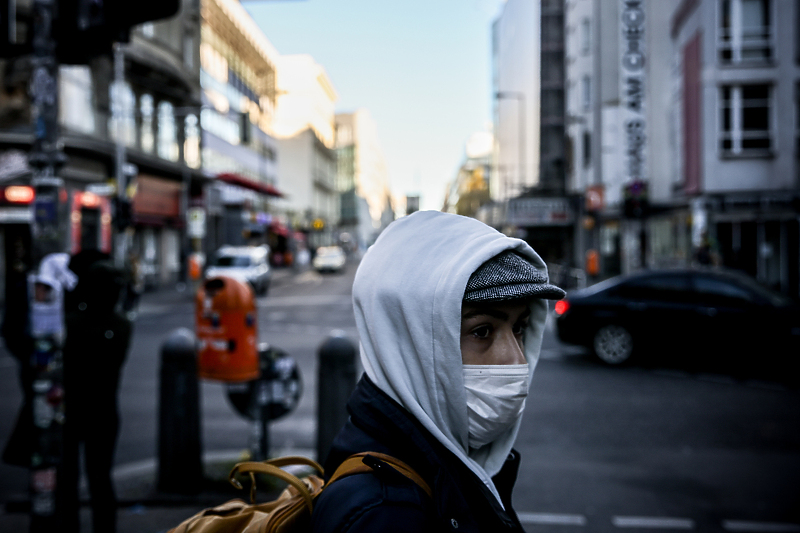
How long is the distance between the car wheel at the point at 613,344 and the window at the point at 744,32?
14.7 meters

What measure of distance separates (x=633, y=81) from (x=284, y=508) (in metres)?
3.13

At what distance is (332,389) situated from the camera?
512 cm

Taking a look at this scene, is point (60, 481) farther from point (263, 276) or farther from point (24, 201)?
point (263, 276)

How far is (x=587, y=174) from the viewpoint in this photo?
9.91 feet

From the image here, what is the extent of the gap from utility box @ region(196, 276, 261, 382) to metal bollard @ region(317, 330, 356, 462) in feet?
1.79

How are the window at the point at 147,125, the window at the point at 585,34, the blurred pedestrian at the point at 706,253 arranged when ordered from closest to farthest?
1. the window at the point at 585,34
2. the blurred pedestrian at the point at 706,253
3. the window at the point at 147,125

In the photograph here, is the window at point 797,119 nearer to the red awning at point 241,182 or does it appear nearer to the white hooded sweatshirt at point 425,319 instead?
the white hooded sweatshirt at point 425,319

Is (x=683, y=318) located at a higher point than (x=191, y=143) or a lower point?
lower

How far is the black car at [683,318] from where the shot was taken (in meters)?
9.25

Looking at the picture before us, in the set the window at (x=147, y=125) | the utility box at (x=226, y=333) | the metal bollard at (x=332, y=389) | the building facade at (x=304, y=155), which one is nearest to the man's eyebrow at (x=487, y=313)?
the metal bollard at (x=332, y=389)

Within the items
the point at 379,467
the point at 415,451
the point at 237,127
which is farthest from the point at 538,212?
the point at 237,127

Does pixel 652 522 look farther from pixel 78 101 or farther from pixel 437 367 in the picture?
pixel 78 101

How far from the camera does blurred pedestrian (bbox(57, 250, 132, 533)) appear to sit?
157 inches

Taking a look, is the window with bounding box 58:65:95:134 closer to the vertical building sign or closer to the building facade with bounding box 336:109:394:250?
the vertical building sign
